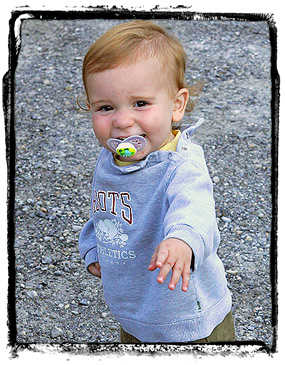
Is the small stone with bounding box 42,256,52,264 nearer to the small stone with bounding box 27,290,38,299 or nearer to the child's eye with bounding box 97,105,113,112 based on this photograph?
the small stone with bounding box 27,290,38,299

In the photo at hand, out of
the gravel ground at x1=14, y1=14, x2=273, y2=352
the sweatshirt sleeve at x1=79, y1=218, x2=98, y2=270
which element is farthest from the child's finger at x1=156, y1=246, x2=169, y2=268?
the gravel ground at x1=14, y1=14, x2=273, y2=352

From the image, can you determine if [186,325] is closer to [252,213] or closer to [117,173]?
[117,173]

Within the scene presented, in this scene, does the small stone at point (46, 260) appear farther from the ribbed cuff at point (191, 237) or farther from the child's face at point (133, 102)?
the ribbed cuff at point (191, 237)

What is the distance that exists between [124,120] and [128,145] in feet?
0.27

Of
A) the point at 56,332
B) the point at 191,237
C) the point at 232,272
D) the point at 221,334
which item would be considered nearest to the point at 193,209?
the point at 191,237

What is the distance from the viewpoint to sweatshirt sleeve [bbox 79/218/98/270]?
2297 mm

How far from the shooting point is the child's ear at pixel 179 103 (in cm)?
196

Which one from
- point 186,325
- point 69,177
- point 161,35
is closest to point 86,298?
point 69,177

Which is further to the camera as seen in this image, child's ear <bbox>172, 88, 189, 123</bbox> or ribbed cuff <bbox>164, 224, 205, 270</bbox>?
child's ear <bbox>172, 88, 189, 123</bbox>

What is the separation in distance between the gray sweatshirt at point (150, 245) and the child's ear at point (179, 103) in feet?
0.22

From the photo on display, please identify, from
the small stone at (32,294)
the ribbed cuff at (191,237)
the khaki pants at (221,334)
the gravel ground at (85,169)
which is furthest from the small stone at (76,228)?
the ribbed cuff at (191,237)

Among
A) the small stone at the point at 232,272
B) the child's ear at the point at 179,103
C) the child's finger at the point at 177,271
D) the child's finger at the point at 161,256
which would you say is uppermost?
the child's ear at the point at 179,103

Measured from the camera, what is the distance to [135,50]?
6.05 feet

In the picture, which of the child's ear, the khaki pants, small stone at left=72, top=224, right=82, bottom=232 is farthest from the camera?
small stone at left=72, top=224, right=82, bottom=232
